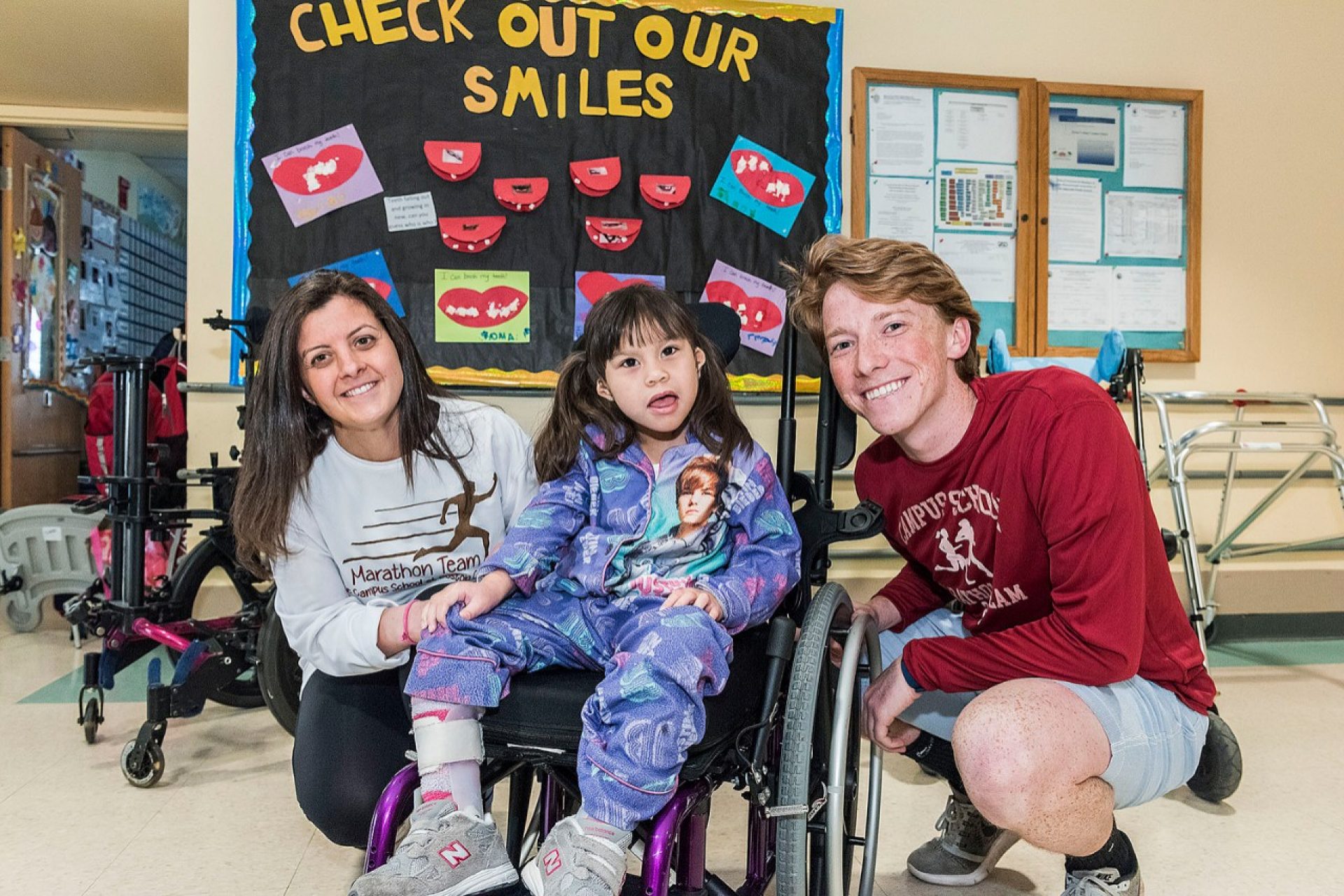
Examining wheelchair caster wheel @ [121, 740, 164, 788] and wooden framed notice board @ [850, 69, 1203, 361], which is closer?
wheelchair caster wheel @ [121, 740, 164, 788]

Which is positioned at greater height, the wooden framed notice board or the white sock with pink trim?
the wooden framed notice board

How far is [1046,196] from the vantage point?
127 inches

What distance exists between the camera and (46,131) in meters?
4.61

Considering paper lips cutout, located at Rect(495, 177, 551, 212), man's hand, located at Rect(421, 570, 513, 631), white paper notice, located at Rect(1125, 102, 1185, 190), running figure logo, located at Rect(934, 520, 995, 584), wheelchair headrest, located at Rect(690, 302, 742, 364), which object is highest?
white paper notice, located at Rect(1125, 102, 1185, 190)

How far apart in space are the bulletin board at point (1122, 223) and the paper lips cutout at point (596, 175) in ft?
4.76

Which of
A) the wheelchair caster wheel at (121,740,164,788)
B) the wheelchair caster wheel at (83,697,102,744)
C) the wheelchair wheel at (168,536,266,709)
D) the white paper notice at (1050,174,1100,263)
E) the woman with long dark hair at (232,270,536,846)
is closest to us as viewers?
the woman with long dark hair at (232,270,536,846)

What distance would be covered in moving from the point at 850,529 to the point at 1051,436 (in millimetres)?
292

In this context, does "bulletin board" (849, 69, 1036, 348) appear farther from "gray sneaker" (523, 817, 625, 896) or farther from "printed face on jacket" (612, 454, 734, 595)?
"gray sneaker" (523, 817, 625, 896)

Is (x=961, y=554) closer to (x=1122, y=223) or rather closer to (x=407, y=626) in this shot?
(x=407, y=626)

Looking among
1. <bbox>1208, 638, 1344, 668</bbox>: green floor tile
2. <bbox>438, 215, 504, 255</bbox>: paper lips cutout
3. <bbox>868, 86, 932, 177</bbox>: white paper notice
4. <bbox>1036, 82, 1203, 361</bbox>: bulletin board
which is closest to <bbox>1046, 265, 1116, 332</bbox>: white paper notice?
<bbox>1036, 82, 1203, 361</bbox>: bulletin board

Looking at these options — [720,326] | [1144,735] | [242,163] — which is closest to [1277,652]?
[1144,735]

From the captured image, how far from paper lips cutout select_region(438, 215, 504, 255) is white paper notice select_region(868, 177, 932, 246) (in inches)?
47.6

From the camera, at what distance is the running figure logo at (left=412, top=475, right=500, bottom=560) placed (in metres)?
1.47

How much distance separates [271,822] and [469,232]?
5.74 ft
